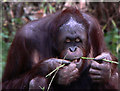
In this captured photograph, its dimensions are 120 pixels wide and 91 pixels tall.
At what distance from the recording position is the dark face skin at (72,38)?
2649mm

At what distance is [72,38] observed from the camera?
270 centimetres

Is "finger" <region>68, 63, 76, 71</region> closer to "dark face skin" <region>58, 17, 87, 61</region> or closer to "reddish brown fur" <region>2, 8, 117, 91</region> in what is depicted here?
"dark face skin" <region>58, 17, 87, 61</region>

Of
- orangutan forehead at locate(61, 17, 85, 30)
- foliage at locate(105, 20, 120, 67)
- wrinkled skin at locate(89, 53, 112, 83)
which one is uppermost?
orangutan forehead at locate(61, 17, 85, 30)

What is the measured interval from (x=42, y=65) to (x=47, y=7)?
9.04ft

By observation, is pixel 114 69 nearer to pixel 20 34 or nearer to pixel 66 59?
pixel 66 59

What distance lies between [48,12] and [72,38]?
8.68ft

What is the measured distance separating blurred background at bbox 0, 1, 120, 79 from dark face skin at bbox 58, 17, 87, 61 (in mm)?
2193

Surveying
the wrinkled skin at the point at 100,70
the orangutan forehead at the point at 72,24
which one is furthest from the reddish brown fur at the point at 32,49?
the wrinkled skin at the point at 100,70

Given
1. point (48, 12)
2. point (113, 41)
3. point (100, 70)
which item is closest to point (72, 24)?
point (100, 70)

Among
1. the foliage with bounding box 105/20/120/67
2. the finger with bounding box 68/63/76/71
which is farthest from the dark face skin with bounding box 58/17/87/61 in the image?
the foliage with bounding box 105/20/120/67

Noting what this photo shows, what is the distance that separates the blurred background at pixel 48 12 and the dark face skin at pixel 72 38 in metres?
2.19

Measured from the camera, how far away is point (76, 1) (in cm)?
521

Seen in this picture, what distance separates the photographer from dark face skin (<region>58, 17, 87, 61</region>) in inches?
104

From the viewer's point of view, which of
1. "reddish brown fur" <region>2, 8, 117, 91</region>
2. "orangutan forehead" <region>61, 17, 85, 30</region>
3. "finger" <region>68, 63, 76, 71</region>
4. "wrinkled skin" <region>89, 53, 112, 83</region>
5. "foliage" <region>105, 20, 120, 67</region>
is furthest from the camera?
"foliage" <region>105, 20, 120, 67</region>
